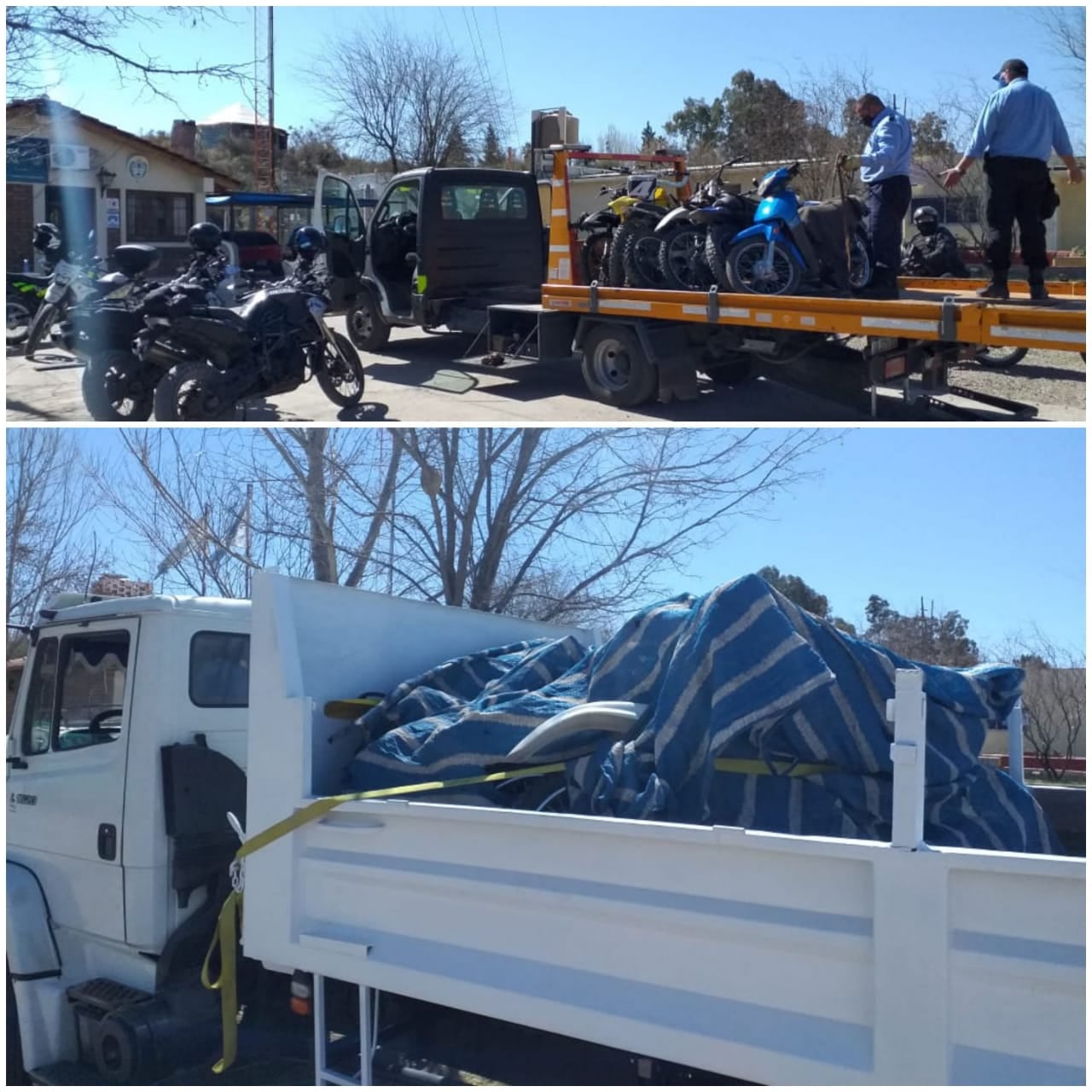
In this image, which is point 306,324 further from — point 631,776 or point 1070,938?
point 1070,938

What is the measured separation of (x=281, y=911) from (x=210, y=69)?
25.2 feet

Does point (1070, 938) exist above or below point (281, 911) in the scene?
above

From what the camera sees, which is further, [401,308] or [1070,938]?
[401,308]

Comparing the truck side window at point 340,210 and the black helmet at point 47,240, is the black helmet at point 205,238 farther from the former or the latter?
the black helmet at point 47,240

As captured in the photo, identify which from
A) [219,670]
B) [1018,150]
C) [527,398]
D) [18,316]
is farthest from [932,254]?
[18,316]

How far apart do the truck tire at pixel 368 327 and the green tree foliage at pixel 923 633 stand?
21.0 ft

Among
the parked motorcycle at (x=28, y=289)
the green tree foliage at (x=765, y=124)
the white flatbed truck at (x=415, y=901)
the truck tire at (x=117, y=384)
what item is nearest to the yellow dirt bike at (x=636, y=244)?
the truck tire at (x=117, y=384)

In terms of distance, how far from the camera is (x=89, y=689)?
474cm

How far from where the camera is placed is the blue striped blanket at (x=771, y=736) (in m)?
3.13

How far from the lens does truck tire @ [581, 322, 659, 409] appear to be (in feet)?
30.9

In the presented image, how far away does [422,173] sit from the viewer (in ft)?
39.6

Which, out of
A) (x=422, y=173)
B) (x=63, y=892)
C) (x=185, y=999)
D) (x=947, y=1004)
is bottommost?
(x=185, y=999)

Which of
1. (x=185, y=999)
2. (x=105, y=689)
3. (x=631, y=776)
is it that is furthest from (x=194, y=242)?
(x=631, y=776)

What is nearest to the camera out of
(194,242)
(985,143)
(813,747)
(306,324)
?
(813,747)
